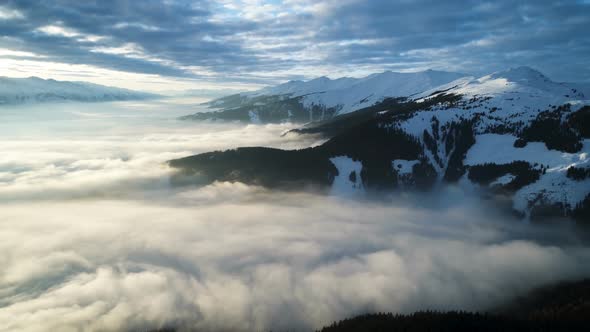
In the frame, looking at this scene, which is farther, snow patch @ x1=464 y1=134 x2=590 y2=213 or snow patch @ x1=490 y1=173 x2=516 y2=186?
snow patch @ x1=490 y1=173 x2=516 y2=186

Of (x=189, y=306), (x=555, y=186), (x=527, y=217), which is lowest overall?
(x=189, y=306)

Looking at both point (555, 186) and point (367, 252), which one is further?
point (367, 252)

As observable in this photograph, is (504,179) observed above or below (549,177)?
below

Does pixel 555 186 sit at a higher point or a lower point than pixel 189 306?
higher

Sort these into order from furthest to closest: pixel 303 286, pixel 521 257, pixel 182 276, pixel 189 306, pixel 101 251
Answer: pixel 101 251
pixel 521 257
pixel 182 276
pixel 303 286
pixel 189 306

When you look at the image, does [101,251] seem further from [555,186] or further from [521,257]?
[555,186]

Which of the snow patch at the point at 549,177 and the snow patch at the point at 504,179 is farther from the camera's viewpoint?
the snow patch at the point at 504,179

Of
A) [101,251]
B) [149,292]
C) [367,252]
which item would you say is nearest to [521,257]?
[367,252]

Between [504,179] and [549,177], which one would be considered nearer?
[549,177]

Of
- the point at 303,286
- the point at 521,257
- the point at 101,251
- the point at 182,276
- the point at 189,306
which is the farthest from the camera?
the point at 101,251
